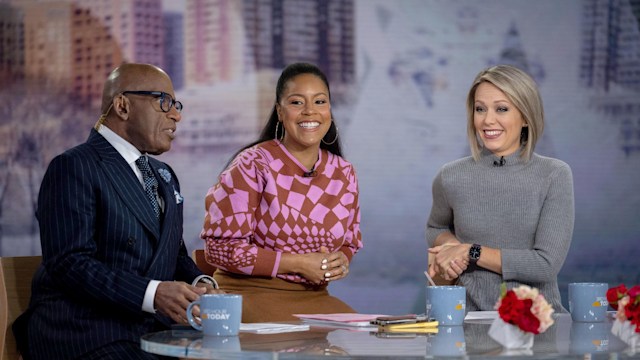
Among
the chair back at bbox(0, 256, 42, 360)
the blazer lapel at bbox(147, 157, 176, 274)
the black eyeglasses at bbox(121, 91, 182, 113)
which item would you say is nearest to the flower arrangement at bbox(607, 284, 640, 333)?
the blazer lapel at bbox(147, 157, 176, 274)

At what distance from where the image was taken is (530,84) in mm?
3846

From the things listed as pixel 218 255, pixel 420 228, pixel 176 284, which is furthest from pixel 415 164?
pixel 176 284

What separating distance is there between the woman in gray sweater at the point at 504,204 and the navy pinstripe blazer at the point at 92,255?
1158mm

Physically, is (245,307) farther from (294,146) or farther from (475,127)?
(475,127)

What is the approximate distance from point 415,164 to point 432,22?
2.99 ft

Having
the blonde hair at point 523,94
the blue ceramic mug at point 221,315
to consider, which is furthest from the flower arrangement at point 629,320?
the blonde hair at point 523,94

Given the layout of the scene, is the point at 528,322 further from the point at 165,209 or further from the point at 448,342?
the point at 165,209

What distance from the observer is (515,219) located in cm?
377

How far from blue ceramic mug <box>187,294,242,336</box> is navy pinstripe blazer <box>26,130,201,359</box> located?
401 mm

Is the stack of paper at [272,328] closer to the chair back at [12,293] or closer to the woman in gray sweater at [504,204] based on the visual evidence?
the chair back at [12,293]

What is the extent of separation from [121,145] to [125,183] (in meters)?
0.15

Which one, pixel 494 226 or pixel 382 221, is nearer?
pixel 494 226

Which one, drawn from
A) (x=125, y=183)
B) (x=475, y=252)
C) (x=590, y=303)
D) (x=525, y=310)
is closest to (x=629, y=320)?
(x=525, y=310)

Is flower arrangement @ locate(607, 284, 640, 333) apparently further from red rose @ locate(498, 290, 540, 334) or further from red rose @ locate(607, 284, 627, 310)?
red rose @ locate(498, 290, 540, 334)
